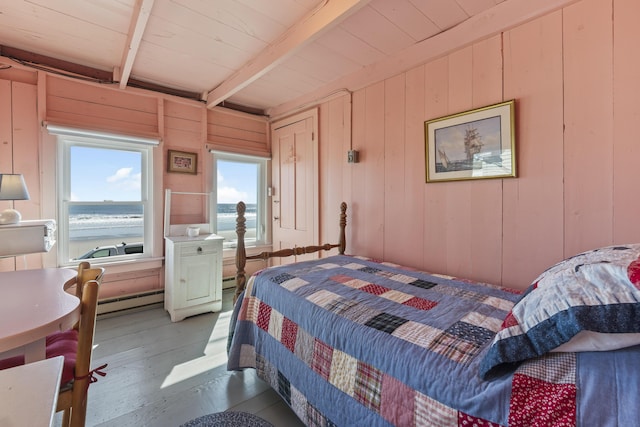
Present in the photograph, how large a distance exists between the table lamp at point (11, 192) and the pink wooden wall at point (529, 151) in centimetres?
279

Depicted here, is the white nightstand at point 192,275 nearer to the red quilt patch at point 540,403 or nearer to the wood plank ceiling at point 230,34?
the wood plank ceiling at point 230,34

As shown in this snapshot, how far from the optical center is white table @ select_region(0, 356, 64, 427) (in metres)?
0.47

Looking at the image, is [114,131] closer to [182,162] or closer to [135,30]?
[182,162]

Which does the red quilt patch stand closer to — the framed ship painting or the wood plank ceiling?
the framed ship painting

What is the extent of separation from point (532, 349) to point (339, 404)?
0.76m

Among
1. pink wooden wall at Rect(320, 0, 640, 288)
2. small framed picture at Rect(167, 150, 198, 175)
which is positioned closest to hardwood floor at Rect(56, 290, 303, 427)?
pink wooden wall at Rect(320, 0, 640, 288)

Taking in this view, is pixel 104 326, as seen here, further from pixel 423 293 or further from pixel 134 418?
pixel 423 293

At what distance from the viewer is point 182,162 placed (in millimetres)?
3191

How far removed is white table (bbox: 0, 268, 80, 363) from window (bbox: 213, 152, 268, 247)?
7.32ft

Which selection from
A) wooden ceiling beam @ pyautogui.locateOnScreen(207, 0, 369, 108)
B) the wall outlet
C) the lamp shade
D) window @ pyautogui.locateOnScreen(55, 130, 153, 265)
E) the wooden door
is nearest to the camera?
wooden ceiling beam @ pyautogui.locateOnScreen(207, 0, 369, 108)

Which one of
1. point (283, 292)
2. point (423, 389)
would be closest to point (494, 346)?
point (423, 389)

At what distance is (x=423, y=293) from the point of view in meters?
1.54

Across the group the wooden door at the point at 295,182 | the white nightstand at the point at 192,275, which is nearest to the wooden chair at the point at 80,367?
the white nightstand at the point at 192,275

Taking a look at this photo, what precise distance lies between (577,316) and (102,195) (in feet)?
11.6
